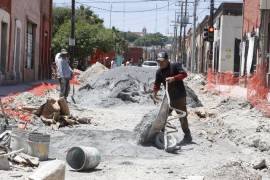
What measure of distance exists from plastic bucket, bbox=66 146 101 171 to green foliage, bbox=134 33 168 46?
164 metres

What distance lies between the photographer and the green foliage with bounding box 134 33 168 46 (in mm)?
177175

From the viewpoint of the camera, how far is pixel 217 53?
203 feet

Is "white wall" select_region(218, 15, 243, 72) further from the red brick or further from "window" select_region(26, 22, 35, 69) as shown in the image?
"window" select_region(26, 22, 35, 69)

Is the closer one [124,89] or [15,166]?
[15,166]

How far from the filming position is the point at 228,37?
5762 cm

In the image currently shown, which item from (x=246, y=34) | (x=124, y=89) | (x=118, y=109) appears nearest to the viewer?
(x=118, y=109)

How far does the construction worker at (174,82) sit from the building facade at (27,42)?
61.2 ft

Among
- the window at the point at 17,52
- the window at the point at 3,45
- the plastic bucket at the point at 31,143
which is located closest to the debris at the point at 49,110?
the plastic bucket at the point at 31,143

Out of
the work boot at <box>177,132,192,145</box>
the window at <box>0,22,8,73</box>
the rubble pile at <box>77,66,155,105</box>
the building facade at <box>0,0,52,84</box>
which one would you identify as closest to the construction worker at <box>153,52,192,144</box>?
the work boot at <box>177,132,192,145</box>

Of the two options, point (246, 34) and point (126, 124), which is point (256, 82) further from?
point (246, 34)

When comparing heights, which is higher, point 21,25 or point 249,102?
point 21,25

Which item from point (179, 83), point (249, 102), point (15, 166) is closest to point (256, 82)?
point (249, 102)

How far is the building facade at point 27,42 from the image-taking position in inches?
1264

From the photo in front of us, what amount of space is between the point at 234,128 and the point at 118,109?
841cm
